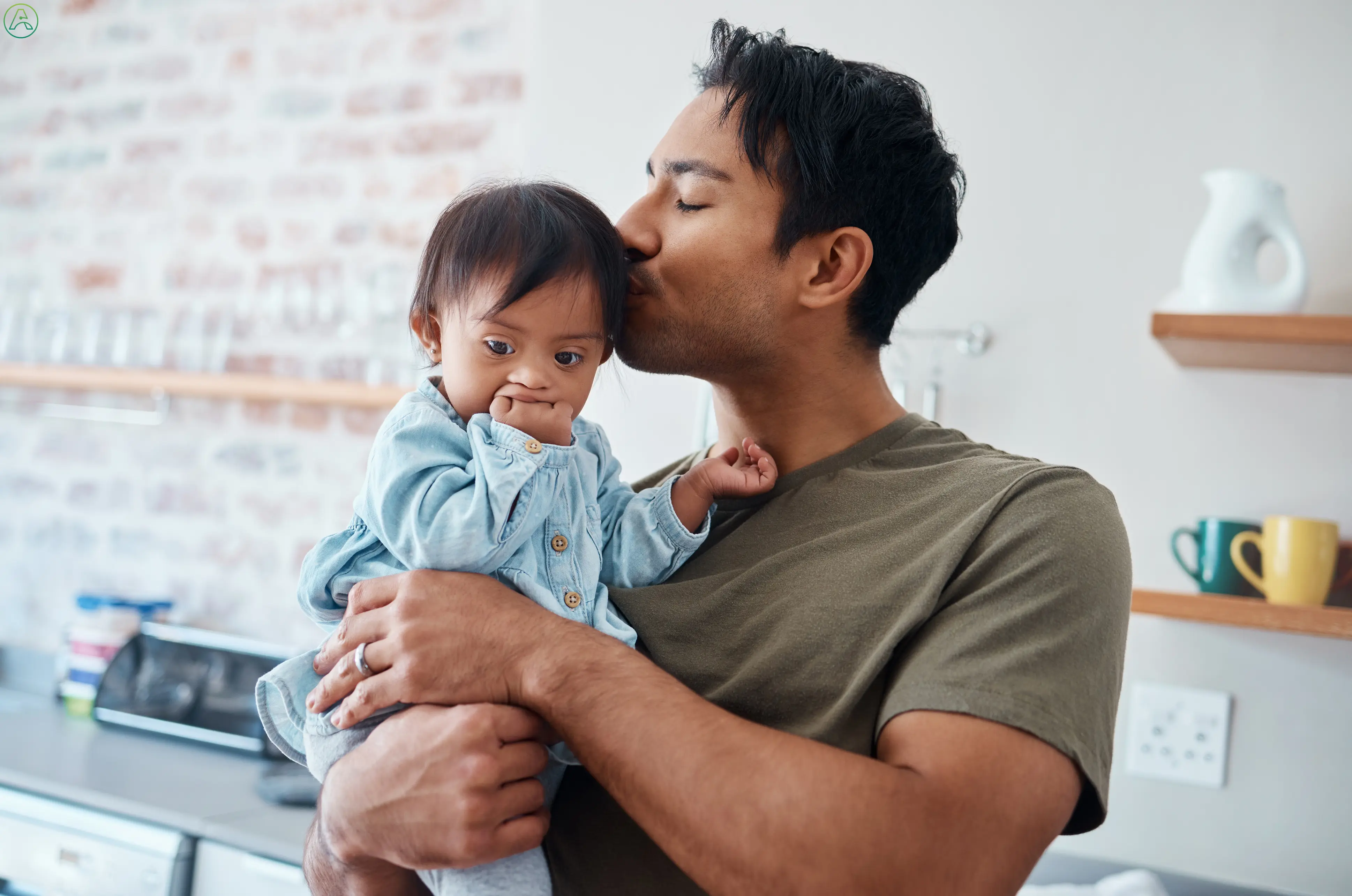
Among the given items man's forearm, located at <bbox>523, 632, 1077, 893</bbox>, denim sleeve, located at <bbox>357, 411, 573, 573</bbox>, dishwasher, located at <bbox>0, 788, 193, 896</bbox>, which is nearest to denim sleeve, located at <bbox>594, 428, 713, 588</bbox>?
denim sleeve, located at <bbox>357, 411, 573, 573</bbox>

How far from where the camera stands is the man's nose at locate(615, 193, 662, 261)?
4.23 ft

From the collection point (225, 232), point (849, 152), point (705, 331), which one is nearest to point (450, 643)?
point (705, 331)

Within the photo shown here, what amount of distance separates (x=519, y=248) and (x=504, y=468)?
0.23 m

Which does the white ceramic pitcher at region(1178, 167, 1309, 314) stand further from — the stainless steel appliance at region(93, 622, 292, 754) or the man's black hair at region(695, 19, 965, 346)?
the stainless steel appliance at region(93, 622, 292, 754)

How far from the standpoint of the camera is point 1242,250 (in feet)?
5.57

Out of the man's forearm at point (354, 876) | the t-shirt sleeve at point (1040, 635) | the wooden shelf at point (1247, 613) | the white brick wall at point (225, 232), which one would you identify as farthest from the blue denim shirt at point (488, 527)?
the white brick wall at point (225, 232)

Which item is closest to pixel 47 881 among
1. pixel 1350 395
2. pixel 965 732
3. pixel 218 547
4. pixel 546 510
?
pixel 218 547

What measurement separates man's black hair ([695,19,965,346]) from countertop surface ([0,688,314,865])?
57.2 inches

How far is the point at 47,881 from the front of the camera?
215 centimetres

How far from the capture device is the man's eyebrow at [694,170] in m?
1.29

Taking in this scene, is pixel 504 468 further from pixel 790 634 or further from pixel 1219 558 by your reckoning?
pixel 1219 558

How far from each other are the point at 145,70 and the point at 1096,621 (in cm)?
327

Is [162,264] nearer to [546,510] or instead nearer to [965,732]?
[546,510]

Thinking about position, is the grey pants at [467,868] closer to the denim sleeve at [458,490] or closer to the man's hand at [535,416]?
the denim sleeve at [458,490]
